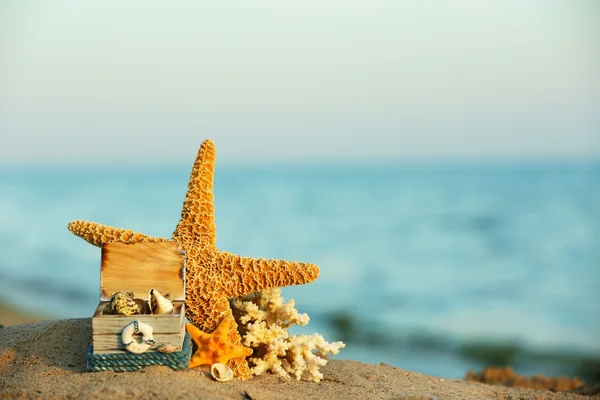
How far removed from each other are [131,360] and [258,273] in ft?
3.53

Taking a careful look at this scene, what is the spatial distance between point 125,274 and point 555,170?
103 ft

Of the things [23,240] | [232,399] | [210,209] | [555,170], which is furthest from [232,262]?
[555,170]

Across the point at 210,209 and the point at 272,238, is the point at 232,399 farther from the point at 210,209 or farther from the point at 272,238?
the point at 272,238

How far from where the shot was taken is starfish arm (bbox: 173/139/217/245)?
4.73m

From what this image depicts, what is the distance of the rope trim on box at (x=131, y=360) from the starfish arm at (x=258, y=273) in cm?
75

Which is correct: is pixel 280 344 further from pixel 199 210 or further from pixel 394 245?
pixel 394 245

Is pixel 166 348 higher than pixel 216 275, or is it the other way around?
pixel 216 275

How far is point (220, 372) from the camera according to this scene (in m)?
4.07

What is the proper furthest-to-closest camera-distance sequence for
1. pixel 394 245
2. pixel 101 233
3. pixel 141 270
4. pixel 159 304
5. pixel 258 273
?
pixel 394 245 → pixel 101 233 → pixel 258 273 → pixel 141 270 → pixel 159 304

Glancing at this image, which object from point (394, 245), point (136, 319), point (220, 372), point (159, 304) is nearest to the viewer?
point (136, 319)

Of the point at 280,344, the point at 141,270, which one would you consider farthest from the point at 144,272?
the point at 280,344

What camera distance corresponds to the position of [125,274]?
4.18 m

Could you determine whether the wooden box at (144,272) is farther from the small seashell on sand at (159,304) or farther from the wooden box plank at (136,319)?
the wooden box plank at (136,319)

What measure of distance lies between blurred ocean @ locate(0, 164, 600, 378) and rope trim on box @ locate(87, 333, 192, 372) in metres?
7.08
